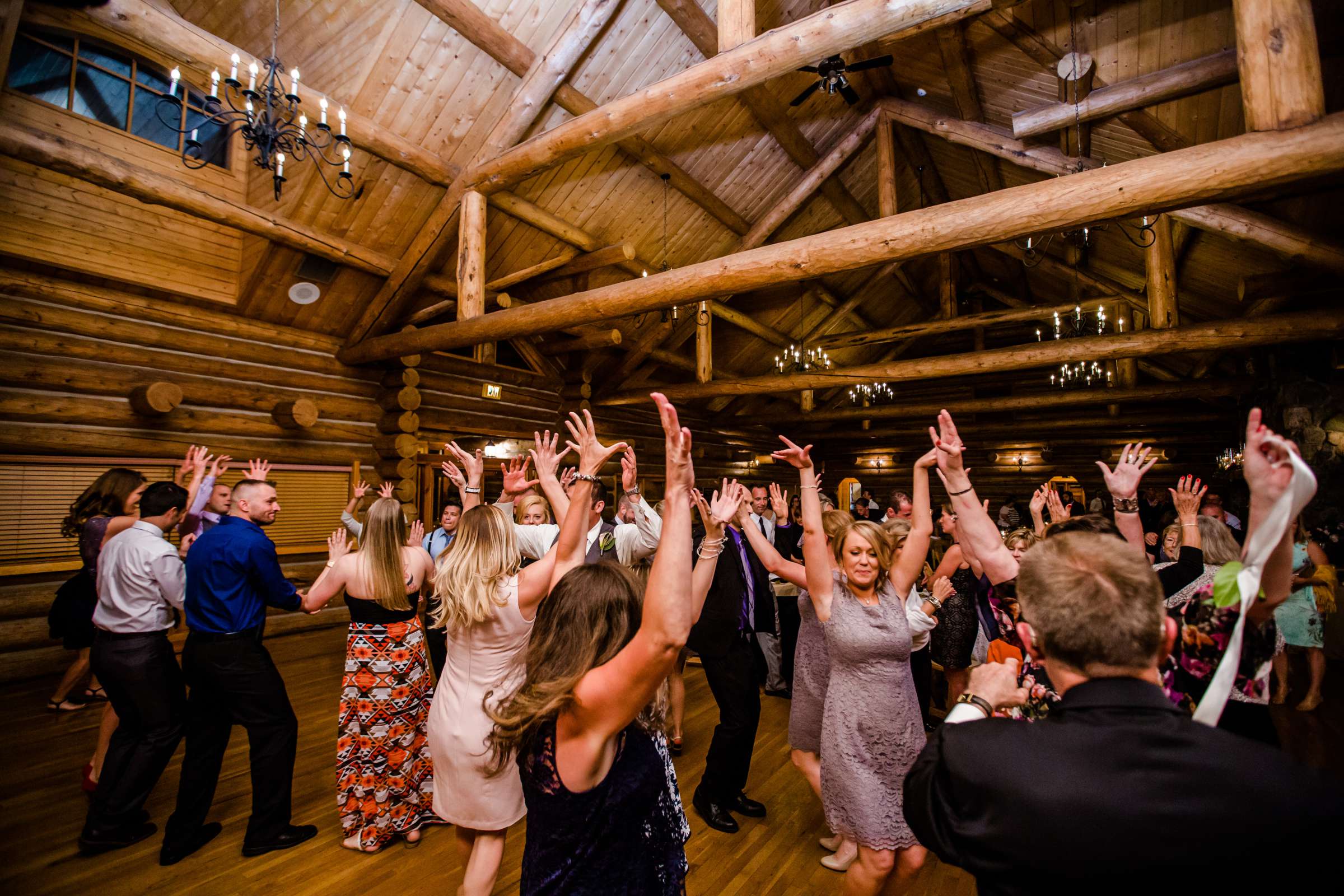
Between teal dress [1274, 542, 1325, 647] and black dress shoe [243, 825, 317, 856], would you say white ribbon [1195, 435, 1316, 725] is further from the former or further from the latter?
teal dress [1274, 542, 1325, 647]

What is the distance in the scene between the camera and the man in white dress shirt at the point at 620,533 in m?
3.43

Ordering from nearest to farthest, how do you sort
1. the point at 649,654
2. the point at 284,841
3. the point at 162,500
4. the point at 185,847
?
the point at 649,654 → the point at 185,847 → the point at 284,841 → the point at 162,500

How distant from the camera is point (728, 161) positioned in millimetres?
9359

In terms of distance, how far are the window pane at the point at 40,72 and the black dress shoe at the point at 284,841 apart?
6479 mm

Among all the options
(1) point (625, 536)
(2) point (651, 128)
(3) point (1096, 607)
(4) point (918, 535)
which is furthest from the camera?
(2) point (651, 128)

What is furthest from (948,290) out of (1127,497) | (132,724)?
(132,724)

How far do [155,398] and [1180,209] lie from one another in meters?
9.81

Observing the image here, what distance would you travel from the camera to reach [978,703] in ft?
4.61

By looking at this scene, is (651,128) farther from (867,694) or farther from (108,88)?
(867,694)

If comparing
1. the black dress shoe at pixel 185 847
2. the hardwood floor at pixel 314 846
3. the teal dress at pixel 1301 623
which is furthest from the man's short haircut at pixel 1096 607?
the teal dress at pixel 1301 623

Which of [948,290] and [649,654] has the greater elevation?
[948,290]

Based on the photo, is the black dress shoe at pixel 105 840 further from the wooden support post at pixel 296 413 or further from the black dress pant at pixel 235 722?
the wooden support post at pixel 296 413

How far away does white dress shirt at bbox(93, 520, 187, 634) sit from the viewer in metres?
3.26

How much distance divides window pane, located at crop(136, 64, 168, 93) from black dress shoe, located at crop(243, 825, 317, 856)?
692cm
